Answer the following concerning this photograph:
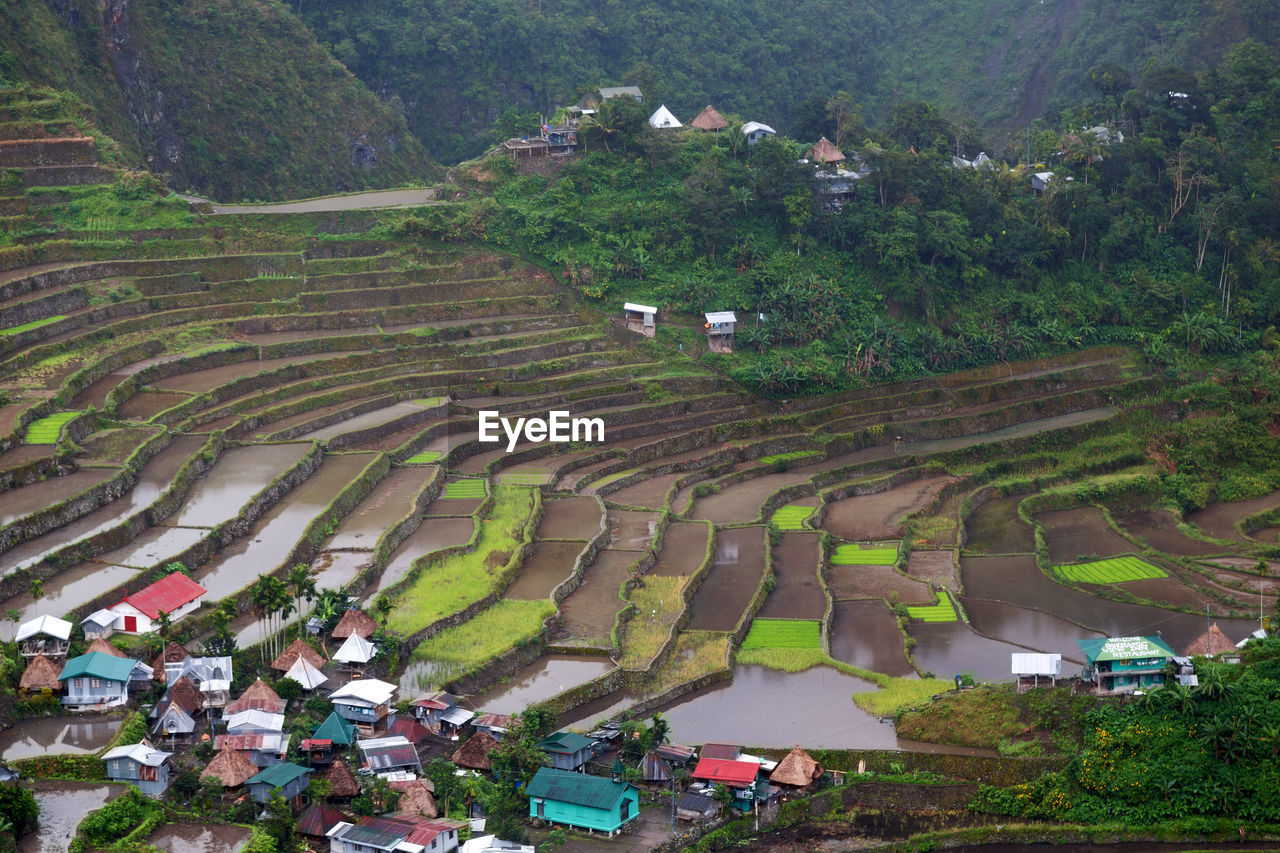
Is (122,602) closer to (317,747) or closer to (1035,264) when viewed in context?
(317,747)

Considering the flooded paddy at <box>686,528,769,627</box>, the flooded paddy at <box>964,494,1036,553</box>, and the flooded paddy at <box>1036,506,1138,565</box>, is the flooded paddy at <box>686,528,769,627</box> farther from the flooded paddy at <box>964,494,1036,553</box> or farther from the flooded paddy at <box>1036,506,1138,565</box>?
the flooded paddy at <box>1036,506,1138,565</box>

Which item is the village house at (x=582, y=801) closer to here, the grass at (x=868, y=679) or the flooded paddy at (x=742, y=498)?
the grass at (x=868, y=679)

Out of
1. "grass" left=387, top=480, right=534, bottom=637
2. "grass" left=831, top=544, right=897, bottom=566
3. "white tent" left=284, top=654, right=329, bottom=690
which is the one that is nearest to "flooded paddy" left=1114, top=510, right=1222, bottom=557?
"grass" left=831, top=544, right=897, bottom=566

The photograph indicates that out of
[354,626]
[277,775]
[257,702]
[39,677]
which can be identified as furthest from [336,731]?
[39,677]

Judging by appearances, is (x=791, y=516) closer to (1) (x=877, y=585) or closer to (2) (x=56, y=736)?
(1) (x=877, y=585)

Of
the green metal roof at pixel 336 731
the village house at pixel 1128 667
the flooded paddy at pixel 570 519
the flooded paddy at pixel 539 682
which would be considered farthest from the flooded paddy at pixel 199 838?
the village house at pixel 1128 667
